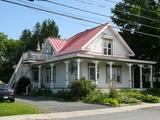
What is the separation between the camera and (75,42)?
43250 mm

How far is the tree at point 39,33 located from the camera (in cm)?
7296

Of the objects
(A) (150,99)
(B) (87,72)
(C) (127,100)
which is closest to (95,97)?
(C) (127,100)

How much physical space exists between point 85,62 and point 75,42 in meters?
4.91

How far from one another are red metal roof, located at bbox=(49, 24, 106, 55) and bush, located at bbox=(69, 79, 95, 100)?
21.2 ft

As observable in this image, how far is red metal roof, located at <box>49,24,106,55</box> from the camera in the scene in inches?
1601

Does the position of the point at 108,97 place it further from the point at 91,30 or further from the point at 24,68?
the point at 24,68

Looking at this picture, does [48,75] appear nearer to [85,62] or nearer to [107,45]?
[85,62]

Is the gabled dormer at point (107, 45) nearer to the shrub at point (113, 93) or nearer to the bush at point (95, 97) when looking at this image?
the bush at point (95, 97)

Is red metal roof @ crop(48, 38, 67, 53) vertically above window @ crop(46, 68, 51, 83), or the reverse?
red metal roof @ crop(48, 38, 67, 53)

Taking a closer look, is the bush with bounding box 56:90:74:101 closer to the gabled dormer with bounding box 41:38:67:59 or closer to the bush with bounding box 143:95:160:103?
the bush with bounding box 143:95:160:103

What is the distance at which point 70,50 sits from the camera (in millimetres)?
40844

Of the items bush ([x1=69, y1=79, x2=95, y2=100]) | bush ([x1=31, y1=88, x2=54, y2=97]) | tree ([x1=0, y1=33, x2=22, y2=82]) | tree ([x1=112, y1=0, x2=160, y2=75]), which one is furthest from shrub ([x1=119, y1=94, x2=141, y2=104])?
tree ([x1=0, y1=33, x2=22, y2=82])

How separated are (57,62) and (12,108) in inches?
→ 603

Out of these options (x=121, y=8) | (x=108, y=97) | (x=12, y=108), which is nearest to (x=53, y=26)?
(x=121, y=8)
